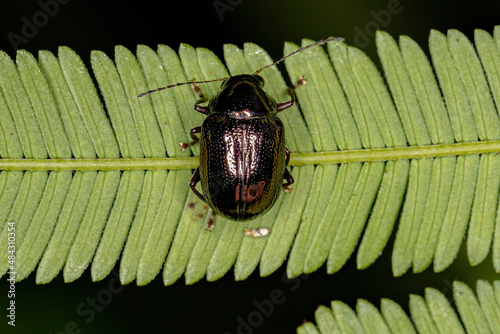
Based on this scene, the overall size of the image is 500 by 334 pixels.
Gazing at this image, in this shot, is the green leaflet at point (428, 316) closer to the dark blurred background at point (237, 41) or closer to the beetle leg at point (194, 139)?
the dark blurred background at point (237, 41)

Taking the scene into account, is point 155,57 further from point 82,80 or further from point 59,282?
point 59,282

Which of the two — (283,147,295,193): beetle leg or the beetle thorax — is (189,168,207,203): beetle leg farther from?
(283,147,295,193): beetle leg

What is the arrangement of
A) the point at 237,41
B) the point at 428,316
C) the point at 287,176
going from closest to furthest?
1. the point at 428,316
2. the point at 287,176
3. the point at 237,41

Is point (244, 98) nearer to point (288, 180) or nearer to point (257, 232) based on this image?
point (288, 180)

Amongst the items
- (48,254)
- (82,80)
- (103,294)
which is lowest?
(103,294)

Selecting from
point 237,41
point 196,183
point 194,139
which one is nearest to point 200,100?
point 194,139

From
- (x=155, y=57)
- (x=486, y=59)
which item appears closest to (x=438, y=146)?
(x=486, y=59)

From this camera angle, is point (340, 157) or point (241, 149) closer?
point (340, 157)
